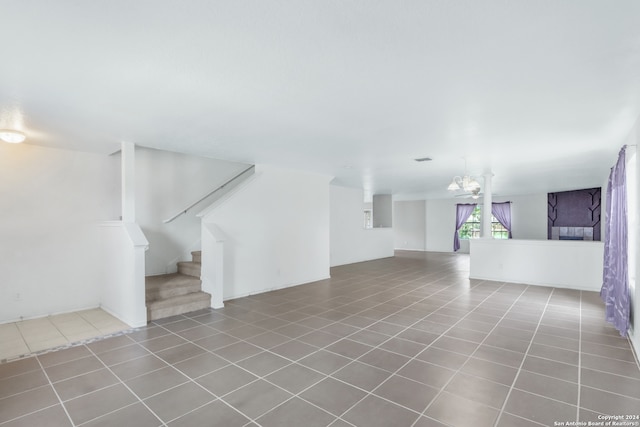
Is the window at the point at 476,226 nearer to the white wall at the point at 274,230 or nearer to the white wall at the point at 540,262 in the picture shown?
the white wall at the point at 540,262

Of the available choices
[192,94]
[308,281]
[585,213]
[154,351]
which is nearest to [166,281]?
[154,351]

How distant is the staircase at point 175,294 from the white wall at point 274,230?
1.64 ft

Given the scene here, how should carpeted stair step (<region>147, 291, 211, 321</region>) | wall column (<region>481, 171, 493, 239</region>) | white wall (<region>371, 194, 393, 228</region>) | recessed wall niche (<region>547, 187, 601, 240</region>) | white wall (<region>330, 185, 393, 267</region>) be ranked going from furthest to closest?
1. white wall (<region>371, 194, 393, 228</region>)
2. recessed wall niche (<region>547, 187, 601, 240</region>)
3. white wall (<region>330, 185, 393, 267</region>)
4. wall column (<region>481, 171, 493, 239</region>)
5. carpeted stair step (<region>147, 291, 211, 321</region>)

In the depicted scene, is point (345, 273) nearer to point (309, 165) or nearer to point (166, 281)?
point (309, 165)

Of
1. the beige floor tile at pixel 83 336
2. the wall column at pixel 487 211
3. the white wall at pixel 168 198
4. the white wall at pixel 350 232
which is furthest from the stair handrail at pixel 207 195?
the wall column at pixel 487 211

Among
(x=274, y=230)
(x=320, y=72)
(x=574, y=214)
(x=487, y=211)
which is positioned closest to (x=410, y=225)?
(x=574, y=214)

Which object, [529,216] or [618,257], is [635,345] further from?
[529,216]

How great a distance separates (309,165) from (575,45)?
14.6ft

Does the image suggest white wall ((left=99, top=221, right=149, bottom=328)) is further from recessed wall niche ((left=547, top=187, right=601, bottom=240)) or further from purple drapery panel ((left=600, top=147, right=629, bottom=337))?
recessed wall niche ((left=547, top=187, right=601, bottom=240))

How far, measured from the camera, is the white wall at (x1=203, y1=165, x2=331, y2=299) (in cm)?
542

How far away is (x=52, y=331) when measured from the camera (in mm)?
3801

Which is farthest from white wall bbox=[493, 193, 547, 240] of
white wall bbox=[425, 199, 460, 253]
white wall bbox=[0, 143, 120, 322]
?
white wall bbox=[0, 143, 120, 322]

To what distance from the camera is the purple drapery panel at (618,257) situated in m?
3.49

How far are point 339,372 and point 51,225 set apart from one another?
4.55m
